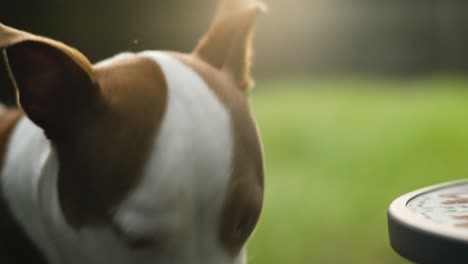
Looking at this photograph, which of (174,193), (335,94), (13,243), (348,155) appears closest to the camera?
(174,193)

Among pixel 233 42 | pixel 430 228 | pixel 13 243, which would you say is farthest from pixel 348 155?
pixel 430 228

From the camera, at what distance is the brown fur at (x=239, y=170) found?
2.88 feet

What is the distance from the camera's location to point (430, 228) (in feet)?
2.16

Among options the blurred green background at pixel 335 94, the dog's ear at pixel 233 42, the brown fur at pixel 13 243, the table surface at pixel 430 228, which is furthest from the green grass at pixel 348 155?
the table surface at pixel 430 228

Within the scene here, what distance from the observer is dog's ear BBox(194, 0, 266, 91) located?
1.03 meters

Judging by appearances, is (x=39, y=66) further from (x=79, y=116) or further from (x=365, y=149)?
(x=365, y=149)

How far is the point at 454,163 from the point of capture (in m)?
2.21

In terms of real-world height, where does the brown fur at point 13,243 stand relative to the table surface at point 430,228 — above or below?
below

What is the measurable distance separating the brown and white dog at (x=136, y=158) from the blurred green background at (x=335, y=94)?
58 cm

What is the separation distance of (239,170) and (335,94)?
1969 mm

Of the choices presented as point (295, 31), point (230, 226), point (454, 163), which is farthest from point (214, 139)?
point (295, 31)

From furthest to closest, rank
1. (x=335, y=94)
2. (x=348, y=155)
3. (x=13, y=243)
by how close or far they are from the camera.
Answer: (x=335, y=94) < (x=348, y=155) < (x=13, y=243)

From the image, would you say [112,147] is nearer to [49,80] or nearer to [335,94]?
[49,80]

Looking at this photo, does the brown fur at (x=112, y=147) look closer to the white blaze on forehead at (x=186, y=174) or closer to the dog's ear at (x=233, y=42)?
the white blaze on forehead at (x=186, y=174)
